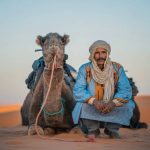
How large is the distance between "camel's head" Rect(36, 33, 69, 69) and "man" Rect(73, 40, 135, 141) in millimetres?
449

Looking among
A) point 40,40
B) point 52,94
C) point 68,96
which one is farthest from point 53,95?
point 40,40

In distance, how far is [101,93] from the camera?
9.39 meters

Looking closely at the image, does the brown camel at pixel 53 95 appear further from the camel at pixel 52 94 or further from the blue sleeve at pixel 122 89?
the blue sleeve at pixel 122 89

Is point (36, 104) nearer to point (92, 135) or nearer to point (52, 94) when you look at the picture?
point (52, 94)

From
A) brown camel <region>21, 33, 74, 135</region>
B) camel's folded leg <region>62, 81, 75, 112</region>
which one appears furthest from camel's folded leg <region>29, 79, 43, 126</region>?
camel's folded leg <region>62, 81, 75, 112</region>

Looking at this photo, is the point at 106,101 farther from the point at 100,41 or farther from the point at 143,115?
the point at 143,115

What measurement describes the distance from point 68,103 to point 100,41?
1.64 m

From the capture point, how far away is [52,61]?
9516 millimetres

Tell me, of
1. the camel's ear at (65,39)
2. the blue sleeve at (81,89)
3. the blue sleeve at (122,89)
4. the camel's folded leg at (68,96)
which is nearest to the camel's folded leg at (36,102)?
the camel's folded leg at (68,96)

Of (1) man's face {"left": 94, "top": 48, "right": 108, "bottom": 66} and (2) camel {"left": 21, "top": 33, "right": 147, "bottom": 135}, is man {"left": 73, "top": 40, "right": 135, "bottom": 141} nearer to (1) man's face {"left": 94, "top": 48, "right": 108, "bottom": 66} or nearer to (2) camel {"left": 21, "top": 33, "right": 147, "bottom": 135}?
(1) man's face {"left": 94, "top": 48, "right": 108, "bottom": 66}

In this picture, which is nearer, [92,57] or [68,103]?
[92,57]

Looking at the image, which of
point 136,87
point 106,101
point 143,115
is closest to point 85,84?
point 106,101

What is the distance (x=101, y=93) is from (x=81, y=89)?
0.36 metres

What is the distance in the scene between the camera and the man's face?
31.0 feet
